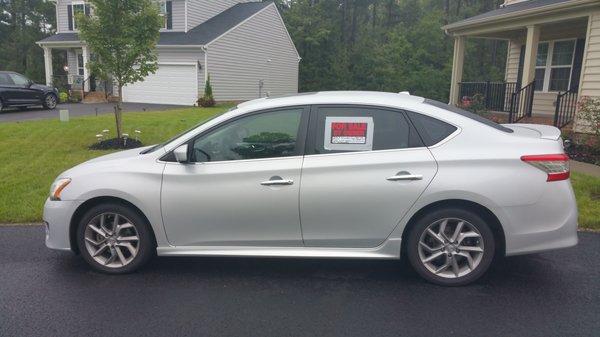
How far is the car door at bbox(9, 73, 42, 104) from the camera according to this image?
19.8 meters

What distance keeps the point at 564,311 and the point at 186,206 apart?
10.3ft

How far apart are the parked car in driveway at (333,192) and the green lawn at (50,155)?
244 centimetres

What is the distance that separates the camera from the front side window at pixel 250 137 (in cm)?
445

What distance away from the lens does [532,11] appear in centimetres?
1304

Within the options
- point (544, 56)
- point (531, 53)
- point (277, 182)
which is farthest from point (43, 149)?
point (544, 56)

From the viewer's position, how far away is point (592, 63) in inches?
464

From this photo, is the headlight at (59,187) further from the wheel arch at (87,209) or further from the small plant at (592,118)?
the small plant at (592,118)

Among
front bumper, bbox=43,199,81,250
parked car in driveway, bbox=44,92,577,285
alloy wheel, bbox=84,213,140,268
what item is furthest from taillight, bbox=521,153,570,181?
front bumper, bbox=43,199,81,250

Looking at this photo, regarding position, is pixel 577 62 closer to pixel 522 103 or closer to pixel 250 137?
pixel 522 103

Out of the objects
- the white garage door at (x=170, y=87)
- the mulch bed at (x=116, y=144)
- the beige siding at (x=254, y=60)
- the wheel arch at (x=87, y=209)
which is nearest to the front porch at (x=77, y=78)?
the white garage door at (x=170, y=87)

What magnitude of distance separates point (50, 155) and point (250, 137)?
289 inches

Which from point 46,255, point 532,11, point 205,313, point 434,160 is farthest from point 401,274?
point 532,11

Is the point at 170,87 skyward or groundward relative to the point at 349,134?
groundward

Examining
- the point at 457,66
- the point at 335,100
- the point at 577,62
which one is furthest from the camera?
the point at 457,66
